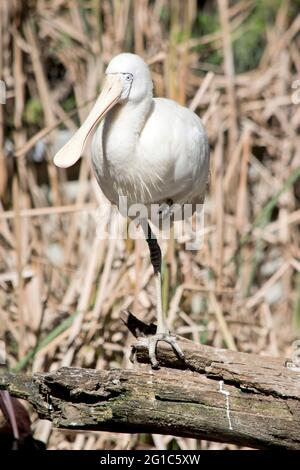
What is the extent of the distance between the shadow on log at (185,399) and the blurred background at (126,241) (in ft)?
1.93

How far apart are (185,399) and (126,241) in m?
0.89

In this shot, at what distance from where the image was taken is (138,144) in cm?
180

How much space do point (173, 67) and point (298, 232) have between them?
104 centimetres

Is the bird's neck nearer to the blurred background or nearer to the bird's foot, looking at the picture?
the bird's foot

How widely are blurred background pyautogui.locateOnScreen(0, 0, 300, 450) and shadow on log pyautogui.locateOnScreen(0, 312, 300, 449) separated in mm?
589

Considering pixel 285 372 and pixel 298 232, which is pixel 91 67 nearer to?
pixel 298 232

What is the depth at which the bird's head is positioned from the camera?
1717 millimetres

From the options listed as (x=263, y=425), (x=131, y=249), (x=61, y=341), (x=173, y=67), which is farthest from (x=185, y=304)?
(x=263, y=425)

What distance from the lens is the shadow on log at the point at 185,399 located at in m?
1.63

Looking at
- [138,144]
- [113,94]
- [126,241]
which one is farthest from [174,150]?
[126,241]

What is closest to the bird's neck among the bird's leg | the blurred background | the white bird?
the white bird

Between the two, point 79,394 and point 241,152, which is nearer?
point 79,394

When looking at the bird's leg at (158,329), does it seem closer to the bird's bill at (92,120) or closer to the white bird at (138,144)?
the white bird at (138,144)

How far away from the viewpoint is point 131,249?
2512 mm
